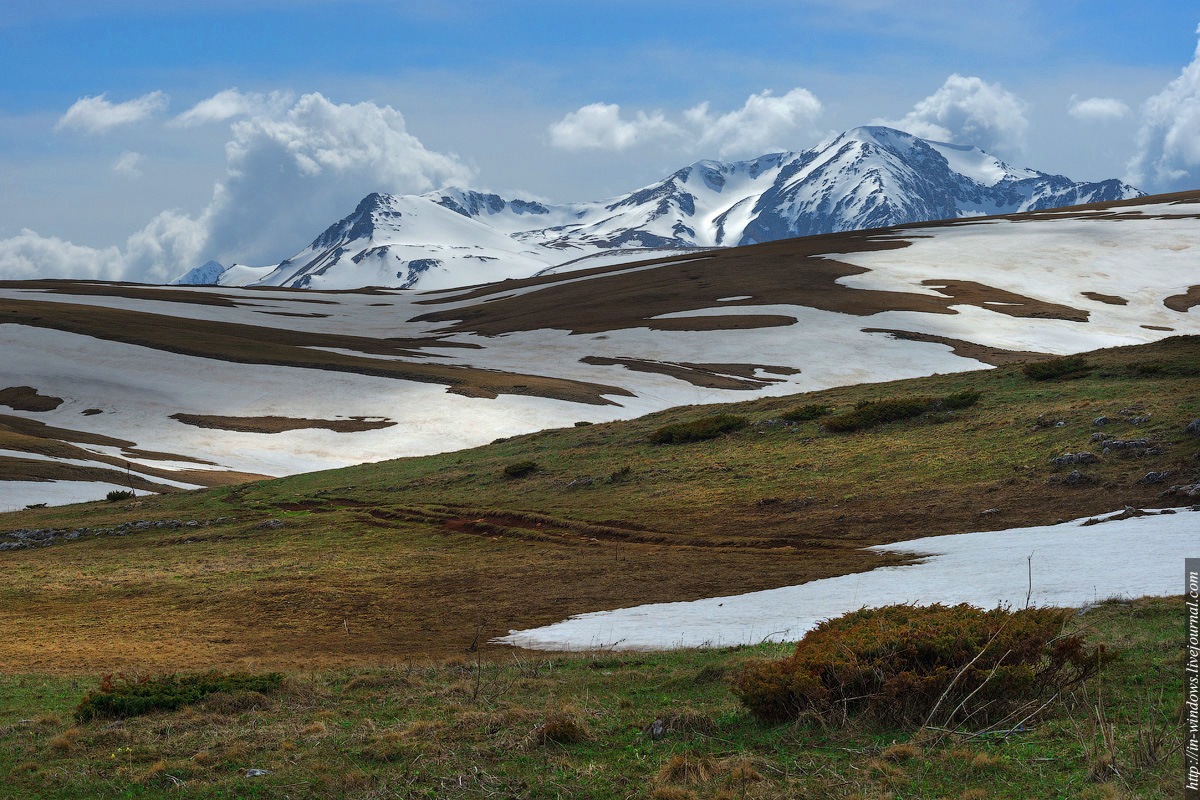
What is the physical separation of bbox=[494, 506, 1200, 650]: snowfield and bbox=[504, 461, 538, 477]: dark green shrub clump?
19404mm

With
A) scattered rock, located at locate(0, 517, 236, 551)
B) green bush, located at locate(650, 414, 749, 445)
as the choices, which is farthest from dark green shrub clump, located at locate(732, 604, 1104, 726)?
scattered rock, located at locate(0, 517, 236, 551)

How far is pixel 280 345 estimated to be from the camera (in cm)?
10594

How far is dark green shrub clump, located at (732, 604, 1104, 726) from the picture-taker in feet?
34.8

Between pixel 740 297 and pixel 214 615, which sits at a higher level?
pixel 740 297

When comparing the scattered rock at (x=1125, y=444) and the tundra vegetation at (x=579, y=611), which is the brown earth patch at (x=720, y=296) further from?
the scattered rock at (x=1125, y=444)

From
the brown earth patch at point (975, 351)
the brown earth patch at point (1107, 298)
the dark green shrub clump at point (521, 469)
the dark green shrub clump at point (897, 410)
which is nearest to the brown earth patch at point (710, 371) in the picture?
the brown earth patch at point (975, 351)

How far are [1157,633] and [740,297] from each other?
109 m

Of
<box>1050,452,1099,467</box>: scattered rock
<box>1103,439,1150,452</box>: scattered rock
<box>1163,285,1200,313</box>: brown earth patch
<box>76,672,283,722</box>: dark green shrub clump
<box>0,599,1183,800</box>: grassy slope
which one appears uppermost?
<box>1163,285,1200,313</box>: brown earth patch

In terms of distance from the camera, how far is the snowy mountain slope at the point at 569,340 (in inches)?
2793

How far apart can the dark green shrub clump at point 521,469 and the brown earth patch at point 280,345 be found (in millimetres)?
34114

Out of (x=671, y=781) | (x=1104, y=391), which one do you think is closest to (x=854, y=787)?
(x=671, y=781)

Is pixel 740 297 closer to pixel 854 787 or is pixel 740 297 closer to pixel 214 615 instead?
pixel 214 615

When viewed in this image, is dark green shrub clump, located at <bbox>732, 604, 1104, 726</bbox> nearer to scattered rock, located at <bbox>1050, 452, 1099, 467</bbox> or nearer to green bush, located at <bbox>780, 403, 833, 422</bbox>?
Answer: scattered rock, located at <bbox>1050, 452, 1099, 467</bbox>

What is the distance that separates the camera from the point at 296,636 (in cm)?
2117
